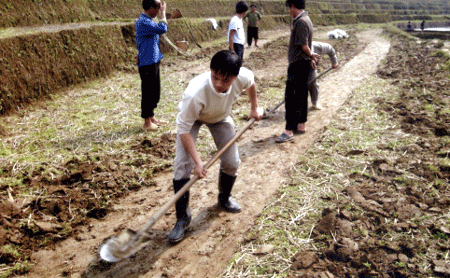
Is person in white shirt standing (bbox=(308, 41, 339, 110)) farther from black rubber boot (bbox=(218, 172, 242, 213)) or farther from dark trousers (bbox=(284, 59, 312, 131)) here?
black rubber boot (bbox=(218, 172, 242, 213))

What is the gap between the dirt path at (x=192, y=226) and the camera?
8.58 feet

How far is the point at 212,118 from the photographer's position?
2.81 meters

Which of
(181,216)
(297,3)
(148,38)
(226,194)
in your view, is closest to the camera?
(181,216)

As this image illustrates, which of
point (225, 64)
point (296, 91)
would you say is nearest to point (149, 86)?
point (296, 91)

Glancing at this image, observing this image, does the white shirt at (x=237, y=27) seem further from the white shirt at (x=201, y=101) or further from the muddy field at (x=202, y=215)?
the white shirt at (x=201, y=101)

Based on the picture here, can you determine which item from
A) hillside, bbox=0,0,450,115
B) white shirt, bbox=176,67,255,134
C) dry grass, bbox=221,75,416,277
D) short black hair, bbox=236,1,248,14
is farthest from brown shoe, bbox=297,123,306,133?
hillside, bbox=0,0,450,115

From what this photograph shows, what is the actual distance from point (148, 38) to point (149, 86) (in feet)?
2.22

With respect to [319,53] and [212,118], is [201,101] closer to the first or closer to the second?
[212,118]

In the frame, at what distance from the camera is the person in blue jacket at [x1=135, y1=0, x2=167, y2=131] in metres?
4.48

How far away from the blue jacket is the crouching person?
2144 millimetres

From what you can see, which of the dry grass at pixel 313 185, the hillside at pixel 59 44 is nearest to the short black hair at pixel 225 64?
the dry grass at pixel 313 185

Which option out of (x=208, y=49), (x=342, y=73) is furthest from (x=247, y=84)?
(x=208, y=49)

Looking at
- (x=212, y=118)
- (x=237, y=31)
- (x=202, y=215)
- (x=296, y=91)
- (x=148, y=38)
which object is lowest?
(x=202, y=215)

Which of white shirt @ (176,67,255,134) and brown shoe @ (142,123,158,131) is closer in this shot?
white shirt @ (176,67,255,134)
